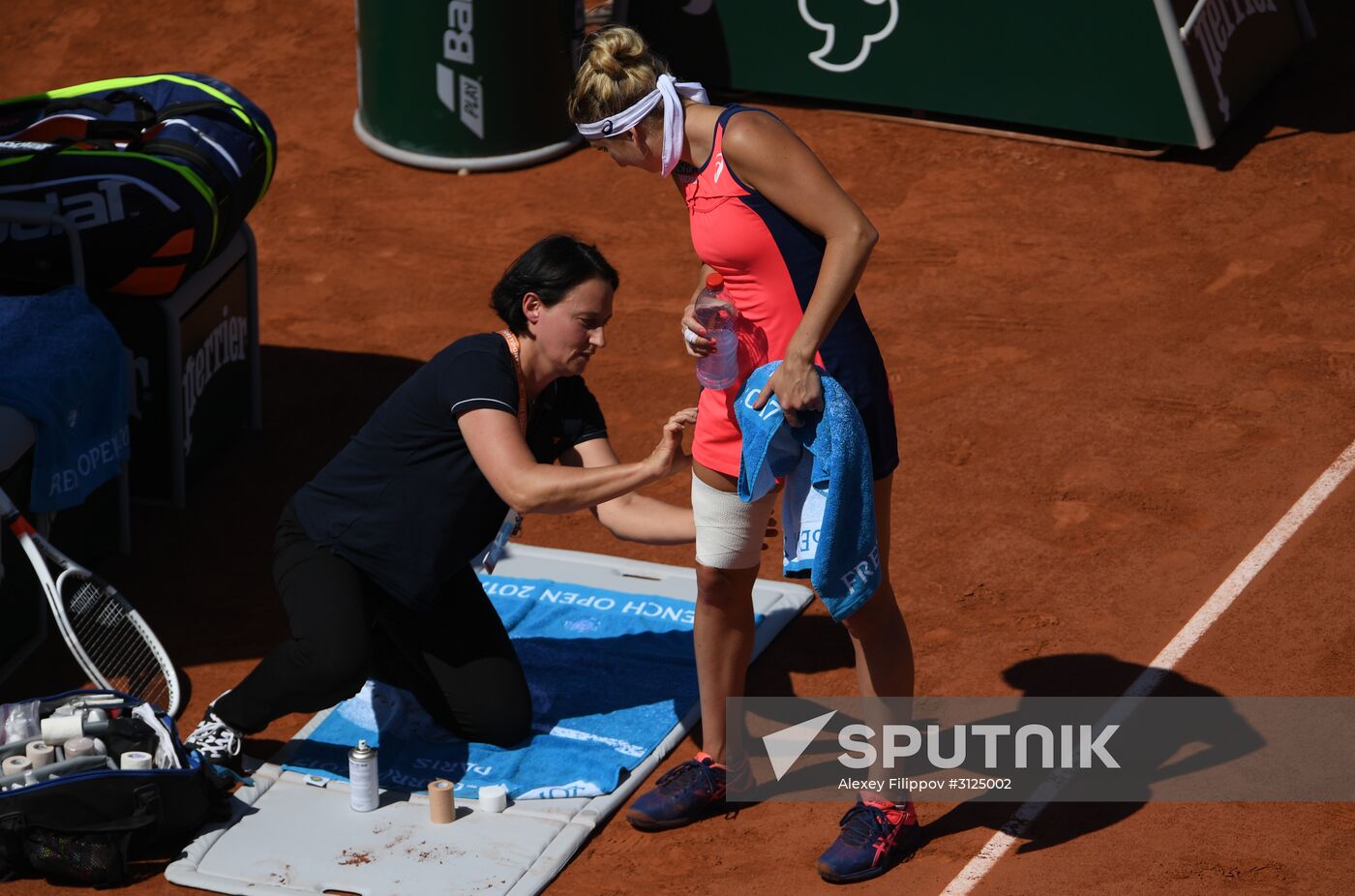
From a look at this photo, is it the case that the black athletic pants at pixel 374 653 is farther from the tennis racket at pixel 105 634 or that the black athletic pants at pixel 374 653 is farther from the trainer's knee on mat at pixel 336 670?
the tennis racket at pixel 105 634

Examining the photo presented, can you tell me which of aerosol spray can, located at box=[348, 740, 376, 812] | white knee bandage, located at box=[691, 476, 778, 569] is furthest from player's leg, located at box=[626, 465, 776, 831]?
aerosol spray can, located at box=[348, 740, 376, 812]

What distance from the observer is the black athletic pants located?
15.8 feet

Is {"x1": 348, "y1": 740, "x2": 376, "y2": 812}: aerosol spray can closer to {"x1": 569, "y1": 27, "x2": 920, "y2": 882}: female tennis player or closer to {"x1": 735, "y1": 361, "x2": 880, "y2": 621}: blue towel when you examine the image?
{"x1": 569, "y1": 27, "x2": 920, "y2": 882}: female tennis player

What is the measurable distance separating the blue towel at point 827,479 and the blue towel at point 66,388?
2.62m

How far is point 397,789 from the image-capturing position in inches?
197

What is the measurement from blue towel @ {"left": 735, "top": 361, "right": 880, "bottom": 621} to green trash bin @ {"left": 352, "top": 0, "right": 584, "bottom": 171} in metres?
5.73

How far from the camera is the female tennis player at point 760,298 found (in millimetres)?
4027

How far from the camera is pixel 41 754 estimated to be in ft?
15.1

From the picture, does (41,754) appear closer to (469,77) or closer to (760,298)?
(760,298)

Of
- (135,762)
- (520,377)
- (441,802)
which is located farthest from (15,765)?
(520,377)

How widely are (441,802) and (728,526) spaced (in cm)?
119

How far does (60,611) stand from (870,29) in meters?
6.28

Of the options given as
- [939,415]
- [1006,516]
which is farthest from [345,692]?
[939,415]

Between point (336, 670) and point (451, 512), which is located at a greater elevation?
point (451, 512)
